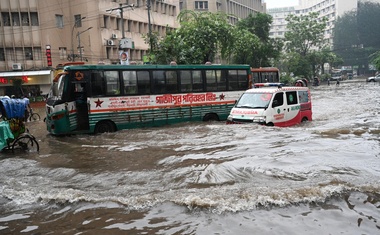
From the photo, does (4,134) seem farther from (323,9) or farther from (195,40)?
(323,9)

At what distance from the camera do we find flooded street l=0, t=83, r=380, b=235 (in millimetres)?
4742

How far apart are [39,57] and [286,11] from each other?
119360 millimetres

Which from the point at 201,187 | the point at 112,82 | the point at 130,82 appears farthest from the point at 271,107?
the point at 201,187

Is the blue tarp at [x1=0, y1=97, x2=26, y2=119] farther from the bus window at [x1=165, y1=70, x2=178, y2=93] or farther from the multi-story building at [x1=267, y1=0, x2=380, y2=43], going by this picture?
the multi-story building at [x1=267, y1=0, x2=380, y2=43]

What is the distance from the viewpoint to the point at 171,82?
1473 centimetres

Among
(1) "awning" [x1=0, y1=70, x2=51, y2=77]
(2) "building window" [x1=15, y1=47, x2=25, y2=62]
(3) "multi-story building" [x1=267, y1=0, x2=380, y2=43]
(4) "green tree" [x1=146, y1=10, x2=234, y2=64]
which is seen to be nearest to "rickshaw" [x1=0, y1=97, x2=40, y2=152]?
(4) "green tree" [x1=146, y1=10, x2=234, y2=64]

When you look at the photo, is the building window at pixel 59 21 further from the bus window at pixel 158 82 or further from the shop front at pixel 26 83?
the bus window at pixel 158 82

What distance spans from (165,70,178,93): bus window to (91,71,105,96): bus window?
8.99 feet

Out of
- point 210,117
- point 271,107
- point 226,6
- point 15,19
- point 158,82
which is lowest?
point 210,117

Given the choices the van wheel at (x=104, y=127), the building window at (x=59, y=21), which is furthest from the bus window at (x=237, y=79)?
the building window at (x=59, y=21)

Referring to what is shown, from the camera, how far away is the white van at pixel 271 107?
12.2m

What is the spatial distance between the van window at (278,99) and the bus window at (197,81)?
3.81m

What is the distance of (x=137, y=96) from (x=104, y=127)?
169 centimetres

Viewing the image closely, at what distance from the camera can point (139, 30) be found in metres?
47.0
